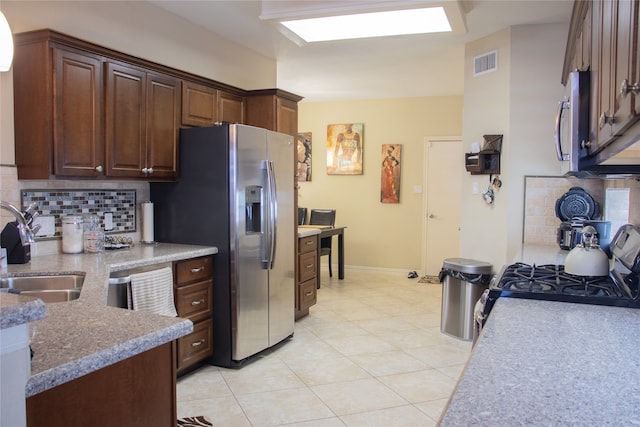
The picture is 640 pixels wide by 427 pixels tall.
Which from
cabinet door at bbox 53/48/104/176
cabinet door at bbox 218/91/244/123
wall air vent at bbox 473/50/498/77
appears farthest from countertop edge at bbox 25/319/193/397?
wall air vent at bbox 473/50/498/77

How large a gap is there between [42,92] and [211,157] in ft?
3.62

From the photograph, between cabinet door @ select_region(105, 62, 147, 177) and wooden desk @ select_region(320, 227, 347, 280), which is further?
wooden desk @ select_region(320, 227, 347, 280)

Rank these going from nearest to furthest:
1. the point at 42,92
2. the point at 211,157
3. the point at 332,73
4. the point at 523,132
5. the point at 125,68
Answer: the point at 42,92 < the point at 125,68 < the point at 211,157 < the point at 523,132 < the point at 332,73

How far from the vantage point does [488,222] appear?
13.8 feet

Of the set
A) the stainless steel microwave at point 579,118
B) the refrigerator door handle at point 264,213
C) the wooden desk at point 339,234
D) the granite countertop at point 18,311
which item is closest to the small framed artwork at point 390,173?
the wooden desk at point 339,234

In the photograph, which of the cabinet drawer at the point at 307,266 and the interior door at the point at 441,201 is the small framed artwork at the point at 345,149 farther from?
the cabinet drawer at the point at 307,266

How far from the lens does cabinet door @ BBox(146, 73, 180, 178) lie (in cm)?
325

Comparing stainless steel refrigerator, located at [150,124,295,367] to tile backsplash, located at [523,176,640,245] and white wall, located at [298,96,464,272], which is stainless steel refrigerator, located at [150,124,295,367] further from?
white wall, located at [298,96,464,272]

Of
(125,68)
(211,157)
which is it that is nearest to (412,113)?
(211,157)

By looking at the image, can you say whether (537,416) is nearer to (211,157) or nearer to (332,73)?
(211,157)

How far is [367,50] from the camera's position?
4617 mm

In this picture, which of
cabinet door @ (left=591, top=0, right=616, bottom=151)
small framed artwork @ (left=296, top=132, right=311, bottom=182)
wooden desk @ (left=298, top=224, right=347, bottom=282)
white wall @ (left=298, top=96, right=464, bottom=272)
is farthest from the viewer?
small framed artwork @ (left=296, top=132, right=311, bottom=182)

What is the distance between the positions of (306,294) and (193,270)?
5.48ft

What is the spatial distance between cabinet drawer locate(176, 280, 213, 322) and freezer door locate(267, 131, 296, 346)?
0.51 metres
